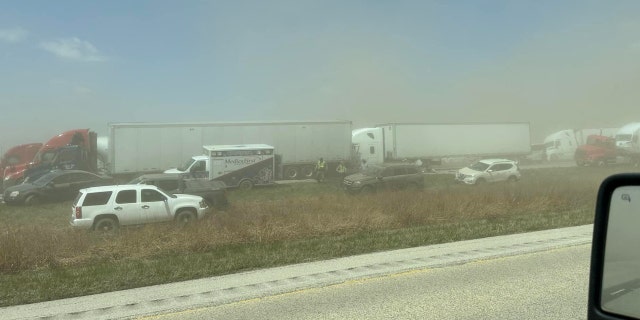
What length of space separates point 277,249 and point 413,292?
4.42 metres

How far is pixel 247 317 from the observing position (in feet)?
18.4

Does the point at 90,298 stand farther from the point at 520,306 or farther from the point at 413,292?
the point at 520,306

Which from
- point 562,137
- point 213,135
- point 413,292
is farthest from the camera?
point 562,137

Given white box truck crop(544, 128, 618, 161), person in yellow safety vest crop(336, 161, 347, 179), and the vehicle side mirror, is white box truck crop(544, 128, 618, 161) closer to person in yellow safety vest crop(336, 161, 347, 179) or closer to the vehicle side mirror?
person in yellow safety vest crop(336, 161, 347, 179)

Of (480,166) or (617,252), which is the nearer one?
(617,252)

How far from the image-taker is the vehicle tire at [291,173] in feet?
98.2

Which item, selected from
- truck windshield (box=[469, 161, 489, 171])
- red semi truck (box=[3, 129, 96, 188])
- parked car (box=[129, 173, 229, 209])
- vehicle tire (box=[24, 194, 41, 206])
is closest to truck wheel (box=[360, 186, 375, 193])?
parked car (box=[129, 173, 229, 209])

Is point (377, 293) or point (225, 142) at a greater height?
point (225, 142)

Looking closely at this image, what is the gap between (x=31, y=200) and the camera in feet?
68.7

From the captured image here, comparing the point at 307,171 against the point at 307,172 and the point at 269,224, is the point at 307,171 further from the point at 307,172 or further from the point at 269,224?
the point at 269,224

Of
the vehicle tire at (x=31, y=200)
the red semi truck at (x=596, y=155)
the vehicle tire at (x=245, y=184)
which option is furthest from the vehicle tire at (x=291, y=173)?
the red semi truck at (x=596, y=155)

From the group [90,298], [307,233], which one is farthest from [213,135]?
[90,298]

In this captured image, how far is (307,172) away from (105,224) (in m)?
16.6

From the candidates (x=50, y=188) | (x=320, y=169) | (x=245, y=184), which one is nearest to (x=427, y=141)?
(x=320, y=169)
